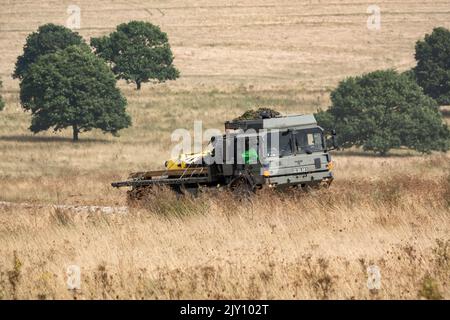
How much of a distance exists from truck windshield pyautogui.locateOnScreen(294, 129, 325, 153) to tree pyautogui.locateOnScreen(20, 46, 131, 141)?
158 feet

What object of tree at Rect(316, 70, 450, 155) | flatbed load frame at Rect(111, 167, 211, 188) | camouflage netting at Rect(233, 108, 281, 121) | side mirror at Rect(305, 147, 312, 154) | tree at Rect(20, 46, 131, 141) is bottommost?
flatbed load frame at Rect(111, 167, 211, 188)

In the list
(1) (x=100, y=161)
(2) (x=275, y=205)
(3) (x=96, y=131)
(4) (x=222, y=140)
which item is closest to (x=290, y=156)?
(4) (x=222, y=140)

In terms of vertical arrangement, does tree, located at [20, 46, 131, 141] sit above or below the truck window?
above

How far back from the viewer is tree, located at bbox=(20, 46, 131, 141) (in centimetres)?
7100

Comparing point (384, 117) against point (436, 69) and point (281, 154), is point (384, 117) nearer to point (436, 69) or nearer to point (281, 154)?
point (436, 69)

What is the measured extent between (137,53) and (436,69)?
3060 cm

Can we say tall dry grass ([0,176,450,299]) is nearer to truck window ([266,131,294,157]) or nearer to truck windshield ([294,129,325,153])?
truck window ([266,131,294,157])

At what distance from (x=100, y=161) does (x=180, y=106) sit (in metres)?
25.3

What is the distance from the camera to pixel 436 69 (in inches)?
3127

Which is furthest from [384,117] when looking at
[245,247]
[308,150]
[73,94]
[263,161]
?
[245,247]

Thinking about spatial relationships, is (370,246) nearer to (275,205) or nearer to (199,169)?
(275,205)

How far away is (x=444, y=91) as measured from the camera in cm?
8006

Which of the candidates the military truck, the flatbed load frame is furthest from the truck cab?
the flatbed load frame

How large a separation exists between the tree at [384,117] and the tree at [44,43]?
44295 mm
